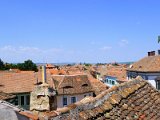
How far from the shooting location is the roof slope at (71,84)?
4966 cm

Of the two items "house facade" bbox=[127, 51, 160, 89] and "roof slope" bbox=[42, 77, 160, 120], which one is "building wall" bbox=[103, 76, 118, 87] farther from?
"roof slope" bbox=[42, 77, 160, 120]

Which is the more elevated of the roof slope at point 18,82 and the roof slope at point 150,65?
the roof slope at point 150,65

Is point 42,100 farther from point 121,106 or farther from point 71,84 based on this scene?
point 71,84

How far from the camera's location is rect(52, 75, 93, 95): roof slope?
49.7 m

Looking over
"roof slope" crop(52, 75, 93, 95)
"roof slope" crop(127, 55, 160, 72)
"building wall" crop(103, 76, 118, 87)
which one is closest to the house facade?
"roof slope" crop(127, 55, 160, 72)

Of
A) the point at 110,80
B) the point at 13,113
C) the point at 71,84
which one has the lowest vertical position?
the point at 110,80

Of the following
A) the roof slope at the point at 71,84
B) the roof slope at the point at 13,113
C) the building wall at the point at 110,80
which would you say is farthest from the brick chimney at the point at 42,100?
the building wall at the point at 110,80

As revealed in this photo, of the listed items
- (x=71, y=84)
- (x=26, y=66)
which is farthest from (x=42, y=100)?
(x=26, y=66)

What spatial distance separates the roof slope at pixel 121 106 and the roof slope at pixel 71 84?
39696mm

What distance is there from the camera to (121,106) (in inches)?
308

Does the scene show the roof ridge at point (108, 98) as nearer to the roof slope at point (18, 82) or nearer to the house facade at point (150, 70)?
the house facade at point (150, 70)

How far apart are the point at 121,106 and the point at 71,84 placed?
A: 142 ft

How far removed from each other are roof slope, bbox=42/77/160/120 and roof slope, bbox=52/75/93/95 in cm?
3970

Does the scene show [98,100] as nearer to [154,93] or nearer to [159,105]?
[159,105]
